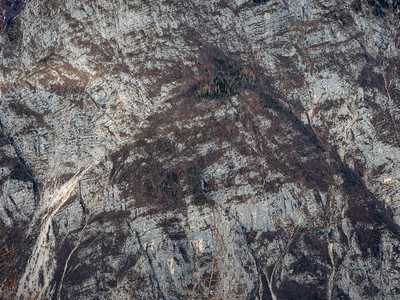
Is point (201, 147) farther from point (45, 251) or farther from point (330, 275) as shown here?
point (45, 251)

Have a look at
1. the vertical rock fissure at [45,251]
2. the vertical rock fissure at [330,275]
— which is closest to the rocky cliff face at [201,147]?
the vertical rock fissure at [330,275]

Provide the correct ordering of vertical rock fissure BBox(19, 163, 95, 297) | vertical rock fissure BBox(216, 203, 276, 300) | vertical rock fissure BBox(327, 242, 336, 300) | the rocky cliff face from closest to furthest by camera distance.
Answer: vertical rock fissure BBox(327, 242, 336, 300) < vertical rock fissure BBox(216, 203, 276, 300) < the rocky cliff face < vertical rock fissure BBox(19, 163, 95, 297)


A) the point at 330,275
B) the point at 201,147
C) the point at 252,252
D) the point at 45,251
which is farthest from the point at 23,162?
the point at 330,275

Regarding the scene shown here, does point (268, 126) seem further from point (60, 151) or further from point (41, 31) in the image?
point (41, 31)

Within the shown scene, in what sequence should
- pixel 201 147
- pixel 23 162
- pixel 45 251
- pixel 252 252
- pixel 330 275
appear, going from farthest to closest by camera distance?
1. pixel 23 162
2. pixel 201 147
3. pixel 45 251
4. pixel 252 252
5. pixel 330 275

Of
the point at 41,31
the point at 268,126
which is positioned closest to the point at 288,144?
the point at 268,126

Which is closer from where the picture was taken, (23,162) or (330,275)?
(330,275)

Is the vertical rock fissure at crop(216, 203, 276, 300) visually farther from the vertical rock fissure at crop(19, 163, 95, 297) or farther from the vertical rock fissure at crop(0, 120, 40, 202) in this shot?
the vertical rock fissure at crop(0, 120, 40, 202)

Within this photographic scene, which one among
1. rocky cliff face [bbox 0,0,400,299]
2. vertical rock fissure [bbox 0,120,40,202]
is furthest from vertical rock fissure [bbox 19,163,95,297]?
vertical rock fissure [bbox 0,120,40,202]

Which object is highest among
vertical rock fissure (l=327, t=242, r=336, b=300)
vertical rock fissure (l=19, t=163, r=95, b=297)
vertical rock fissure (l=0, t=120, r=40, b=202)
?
vertical rock fissure (l=0, t=120, r=40, b=202)
